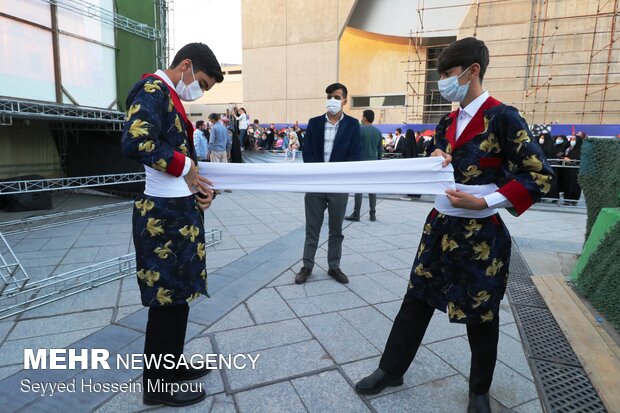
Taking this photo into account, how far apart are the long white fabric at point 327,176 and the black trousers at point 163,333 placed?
0.70 m

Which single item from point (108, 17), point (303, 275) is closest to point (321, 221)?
point (303, 275)

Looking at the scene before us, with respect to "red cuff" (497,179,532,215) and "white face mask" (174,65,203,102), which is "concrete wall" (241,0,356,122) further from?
"red cuff" (497,179,532,215)

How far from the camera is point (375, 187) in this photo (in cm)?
216

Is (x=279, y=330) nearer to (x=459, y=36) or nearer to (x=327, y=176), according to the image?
(x=327, y=176)

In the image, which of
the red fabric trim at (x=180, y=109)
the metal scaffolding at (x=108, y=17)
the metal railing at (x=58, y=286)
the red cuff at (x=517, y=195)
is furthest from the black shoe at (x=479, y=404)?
the metal scaffolding at (x=108, y=17)

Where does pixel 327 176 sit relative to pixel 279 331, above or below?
above

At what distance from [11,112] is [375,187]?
5.34 metres

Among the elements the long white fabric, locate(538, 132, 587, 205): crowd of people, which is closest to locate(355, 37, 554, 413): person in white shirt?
the long white fabric

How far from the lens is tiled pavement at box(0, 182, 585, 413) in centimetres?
213

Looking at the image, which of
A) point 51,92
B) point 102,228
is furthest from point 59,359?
point 51,92

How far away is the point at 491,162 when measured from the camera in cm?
182

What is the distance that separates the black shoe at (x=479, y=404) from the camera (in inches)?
78.2

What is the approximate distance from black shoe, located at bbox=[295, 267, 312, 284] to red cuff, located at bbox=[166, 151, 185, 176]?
2260 mm

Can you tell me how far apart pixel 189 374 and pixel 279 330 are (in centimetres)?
78
